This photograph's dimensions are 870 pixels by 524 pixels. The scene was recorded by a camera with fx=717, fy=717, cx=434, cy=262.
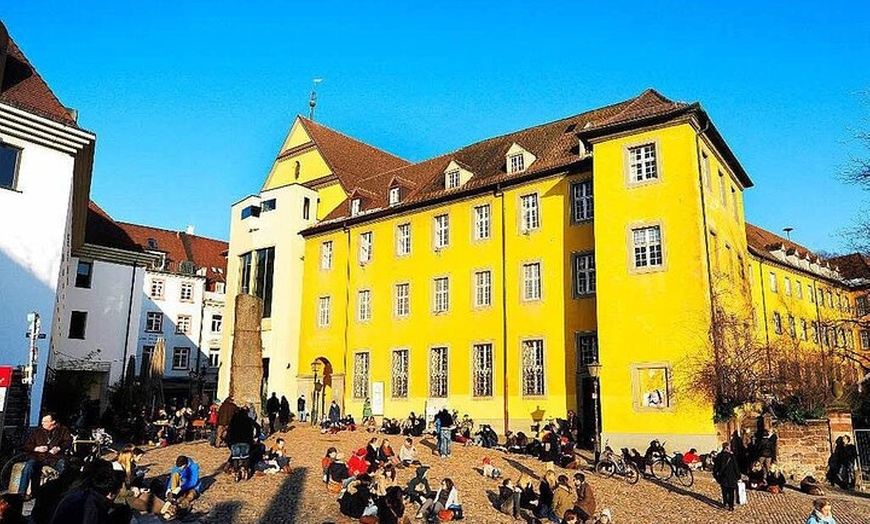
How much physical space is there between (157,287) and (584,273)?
38.3 metres

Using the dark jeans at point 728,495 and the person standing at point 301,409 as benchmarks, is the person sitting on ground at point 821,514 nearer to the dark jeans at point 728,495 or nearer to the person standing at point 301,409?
the dark jeans at point 728,495

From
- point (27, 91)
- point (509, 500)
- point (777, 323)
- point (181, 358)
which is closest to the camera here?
point (509, 500)

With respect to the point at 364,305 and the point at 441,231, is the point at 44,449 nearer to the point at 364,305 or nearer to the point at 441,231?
the point at 441,231

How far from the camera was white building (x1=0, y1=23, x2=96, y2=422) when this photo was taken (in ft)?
75.8

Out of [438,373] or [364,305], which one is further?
[364,305]

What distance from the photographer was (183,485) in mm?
14977

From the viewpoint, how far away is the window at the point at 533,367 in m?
30.3

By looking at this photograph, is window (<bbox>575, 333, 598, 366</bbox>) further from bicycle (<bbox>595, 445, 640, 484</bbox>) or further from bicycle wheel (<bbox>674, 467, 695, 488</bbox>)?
bicycle wheel (<bbox>674, 467, 695, 488</bbox>)

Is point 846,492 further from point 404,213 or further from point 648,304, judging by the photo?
point 404,213

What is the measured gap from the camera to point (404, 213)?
123 ft

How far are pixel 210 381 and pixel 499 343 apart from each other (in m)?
34.6

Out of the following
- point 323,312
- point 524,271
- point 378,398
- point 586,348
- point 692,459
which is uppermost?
point 524,271

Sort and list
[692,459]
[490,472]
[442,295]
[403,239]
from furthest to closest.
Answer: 1. [403,239]
2. [442,295]
3. [692,459]
4. [490,472]

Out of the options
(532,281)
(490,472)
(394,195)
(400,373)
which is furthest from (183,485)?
(394,195)
